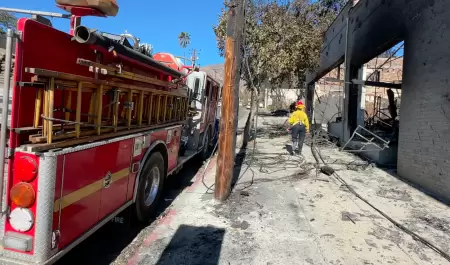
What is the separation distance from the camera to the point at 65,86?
2.98 metres

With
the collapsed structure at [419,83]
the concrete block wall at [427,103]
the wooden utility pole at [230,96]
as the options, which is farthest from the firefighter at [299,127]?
the wooden utility pole at [230,96]

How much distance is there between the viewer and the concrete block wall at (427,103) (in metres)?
6.44

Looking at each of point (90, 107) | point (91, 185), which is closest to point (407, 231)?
point (91, 185)

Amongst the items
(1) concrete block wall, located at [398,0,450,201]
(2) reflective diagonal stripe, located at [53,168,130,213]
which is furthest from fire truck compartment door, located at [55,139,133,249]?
(1) concrete block wall, located at [398,0,450,201]

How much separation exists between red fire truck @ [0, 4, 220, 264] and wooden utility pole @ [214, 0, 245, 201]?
152cm

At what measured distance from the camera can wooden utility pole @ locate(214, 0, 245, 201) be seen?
5.78 meters

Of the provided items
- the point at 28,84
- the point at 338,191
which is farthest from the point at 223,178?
the point at 28,84

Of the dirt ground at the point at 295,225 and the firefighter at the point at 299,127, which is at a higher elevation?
the firefighter at the point at 299,127

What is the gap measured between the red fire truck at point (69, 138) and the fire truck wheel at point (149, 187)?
33mm

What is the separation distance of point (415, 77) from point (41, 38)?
7374mm

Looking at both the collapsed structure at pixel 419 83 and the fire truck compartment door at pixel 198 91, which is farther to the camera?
the fire truck compartment door at pixel 198 91

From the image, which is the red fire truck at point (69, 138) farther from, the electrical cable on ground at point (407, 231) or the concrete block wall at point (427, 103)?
the concrete block wall at point (427, 103)

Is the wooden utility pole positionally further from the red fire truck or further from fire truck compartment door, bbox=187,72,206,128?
fire truck compartment door, bbox=187,72,206,128

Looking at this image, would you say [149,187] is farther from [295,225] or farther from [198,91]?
[198,91]
